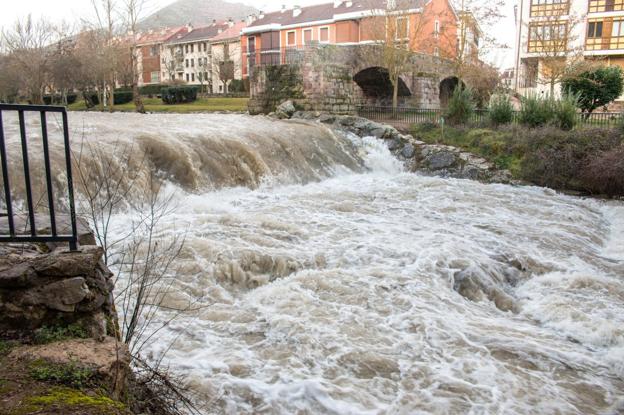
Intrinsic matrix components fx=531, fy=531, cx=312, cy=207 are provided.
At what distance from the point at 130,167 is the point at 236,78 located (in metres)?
49.7

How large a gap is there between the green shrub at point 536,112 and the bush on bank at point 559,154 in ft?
1.88

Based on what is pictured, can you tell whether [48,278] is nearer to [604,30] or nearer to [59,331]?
[59,331]

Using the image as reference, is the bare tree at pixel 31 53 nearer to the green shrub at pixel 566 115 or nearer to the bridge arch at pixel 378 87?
the bridge arch at pixel 378 87

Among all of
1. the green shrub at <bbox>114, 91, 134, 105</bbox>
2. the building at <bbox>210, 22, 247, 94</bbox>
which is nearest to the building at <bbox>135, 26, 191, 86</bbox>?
the building at <bbox>210, 22, 247, 94</bbox>

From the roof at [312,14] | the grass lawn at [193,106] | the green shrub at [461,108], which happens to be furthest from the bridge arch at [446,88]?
the green shrub at [461,108]

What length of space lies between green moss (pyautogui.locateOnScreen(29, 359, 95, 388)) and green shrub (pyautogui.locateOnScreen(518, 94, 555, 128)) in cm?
1630

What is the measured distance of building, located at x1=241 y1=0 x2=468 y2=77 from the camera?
24953 millimetres

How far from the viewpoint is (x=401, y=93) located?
30.0 metres

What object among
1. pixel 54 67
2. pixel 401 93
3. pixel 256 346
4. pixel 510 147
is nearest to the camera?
pixel 256 346

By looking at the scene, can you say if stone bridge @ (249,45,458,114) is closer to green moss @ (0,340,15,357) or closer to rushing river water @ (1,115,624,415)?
rushing river water @ (1,115,624,415)

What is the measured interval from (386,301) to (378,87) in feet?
81.8

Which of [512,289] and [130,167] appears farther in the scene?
[130,167]

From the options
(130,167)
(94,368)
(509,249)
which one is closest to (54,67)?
(130,167)

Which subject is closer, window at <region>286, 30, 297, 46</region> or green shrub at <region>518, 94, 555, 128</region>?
green shrub at <region>518, 94, 555, 128</region>
